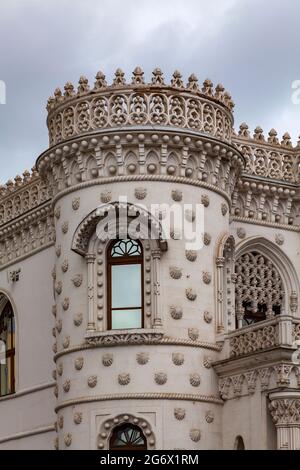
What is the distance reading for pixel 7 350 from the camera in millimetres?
35094

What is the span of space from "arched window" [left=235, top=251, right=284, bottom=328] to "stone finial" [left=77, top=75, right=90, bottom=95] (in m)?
5.03

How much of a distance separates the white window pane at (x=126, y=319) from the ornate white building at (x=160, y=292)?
0.03 meters

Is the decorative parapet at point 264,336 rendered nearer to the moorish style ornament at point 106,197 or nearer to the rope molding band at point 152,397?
the rope molding band at point 152,397

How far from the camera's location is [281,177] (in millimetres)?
33031

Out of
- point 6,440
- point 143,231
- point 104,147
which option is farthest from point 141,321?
point 6,440

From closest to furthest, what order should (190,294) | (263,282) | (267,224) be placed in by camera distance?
(190,294)
(263,282)
(267,224)

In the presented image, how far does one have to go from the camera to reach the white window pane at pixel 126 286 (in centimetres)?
2969

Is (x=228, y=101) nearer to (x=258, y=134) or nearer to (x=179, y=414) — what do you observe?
(x=258, y=134)

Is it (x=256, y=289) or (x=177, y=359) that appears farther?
(x=256, y=289)

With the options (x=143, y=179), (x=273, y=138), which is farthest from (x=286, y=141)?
(x=143, y=179)

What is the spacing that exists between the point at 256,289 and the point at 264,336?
12.7 ft

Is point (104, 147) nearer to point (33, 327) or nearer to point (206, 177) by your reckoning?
point (206, 177)

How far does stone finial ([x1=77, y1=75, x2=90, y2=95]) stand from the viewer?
30672 millimetres

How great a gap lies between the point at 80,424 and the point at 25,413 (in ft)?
14.6
